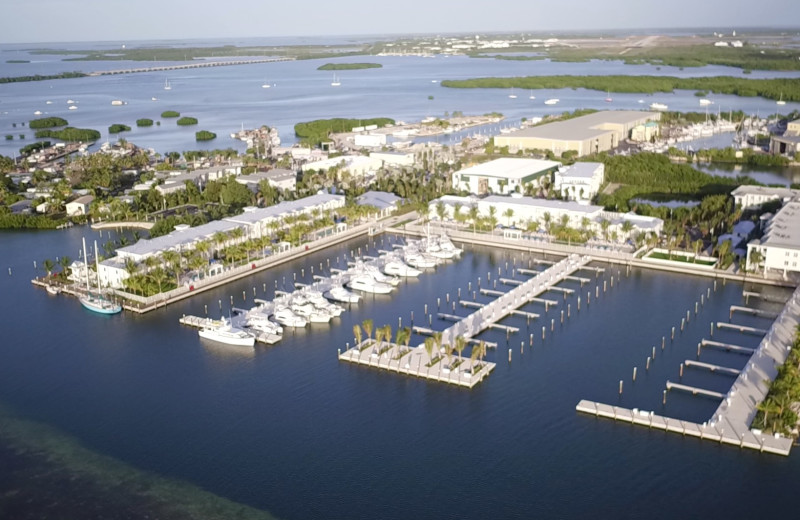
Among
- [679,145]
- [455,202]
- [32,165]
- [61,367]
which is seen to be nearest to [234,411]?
[61,367]

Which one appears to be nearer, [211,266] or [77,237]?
[211,266]

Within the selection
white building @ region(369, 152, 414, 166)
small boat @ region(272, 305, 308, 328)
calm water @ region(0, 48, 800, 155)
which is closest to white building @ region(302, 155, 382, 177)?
white building @ region(369, 152, 414, 166)

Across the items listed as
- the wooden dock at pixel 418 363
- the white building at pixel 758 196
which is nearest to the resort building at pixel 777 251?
the white building at pixel 758 196

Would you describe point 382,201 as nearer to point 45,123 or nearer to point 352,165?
point 352,165

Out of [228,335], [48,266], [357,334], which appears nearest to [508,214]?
[357,334]

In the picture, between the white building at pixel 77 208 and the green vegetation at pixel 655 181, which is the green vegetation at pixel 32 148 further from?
the green vegetation at pixel 655 181

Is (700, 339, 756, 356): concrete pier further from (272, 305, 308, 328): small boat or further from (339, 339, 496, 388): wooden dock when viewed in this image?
(272, 305, 308, 328): small boat

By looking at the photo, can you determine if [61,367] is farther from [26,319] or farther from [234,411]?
[234,411]
